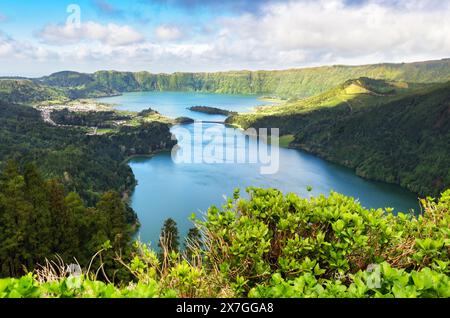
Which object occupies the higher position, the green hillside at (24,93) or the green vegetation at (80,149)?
the green hillside at (24,93)

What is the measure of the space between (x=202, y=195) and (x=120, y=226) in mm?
32514

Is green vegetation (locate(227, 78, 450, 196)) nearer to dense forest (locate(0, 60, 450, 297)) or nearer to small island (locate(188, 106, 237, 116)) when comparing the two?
dense forest (locate(0, 60, 450, 297))

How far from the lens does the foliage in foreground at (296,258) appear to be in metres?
2.98

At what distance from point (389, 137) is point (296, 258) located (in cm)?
9631

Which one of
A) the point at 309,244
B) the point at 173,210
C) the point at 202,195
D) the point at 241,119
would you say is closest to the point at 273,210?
the point at 309,244

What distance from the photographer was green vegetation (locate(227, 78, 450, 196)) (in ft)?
240

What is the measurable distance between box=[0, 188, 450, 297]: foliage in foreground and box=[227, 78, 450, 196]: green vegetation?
67844mm

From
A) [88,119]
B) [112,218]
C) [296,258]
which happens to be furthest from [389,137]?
[296,258]

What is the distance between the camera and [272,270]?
15.0 feet

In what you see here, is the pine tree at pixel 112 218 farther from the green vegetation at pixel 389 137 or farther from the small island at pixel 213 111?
the small island at pixel 213 111

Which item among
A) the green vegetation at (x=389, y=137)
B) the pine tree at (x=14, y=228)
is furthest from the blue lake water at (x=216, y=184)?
the pine tree at (x=14, y=228)

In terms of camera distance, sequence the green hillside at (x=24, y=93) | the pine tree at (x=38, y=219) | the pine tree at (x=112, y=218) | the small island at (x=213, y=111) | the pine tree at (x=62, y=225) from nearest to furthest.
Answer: the pine tree at (x=38, y=219), the pine tree at (x=62, y=225), the pine tree at (x=112, y=218), the small island at (x=213, y=111), the green hillside at (x=24, y=93)

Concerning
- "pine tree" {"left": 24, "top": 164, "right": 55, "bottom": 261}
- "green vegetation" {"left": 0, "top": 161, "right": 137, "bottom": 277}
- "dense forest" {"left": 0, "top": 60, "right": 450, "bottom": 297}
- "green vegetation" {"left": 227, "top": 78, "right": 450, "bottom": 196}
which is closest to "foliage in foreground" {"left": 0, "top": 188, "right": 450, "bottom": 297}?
"dense forest" {"left": 0, "top": 60, "right": 450, "bottom": 297}

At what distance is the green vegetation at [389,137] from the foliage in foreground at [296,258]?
223 ft
